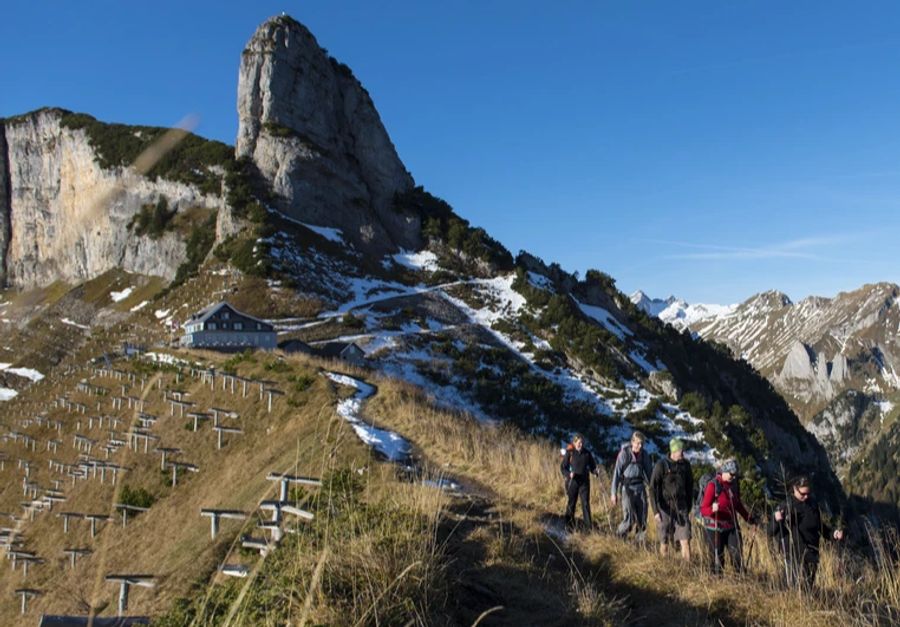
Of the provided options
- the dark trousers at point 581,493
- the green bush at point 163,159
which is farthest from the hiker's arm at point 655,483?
the green bush at point 163,159

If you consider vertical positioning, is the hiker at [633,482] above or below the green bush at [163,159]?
below

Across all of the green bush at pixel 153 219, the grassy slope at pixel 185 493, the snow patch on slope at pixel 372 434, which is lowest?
the grassy slope at pixel 185 493

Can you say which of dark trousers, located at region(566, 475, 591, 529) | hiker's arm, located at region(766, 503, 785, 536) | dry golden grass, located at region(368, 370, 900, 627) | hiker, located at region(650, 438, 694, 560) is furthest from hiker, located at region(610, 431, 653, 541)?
hiker's arm, located at region(766, 503, 785, 536)

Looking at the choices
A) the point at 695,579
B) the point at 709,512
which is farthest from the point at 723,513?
the point at 695,579

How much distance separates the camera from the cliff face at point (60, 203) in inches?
4419

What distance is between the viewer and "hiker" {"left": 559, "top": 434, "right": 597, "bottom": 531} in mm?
11166

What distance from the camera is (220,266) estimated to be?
81.3 m

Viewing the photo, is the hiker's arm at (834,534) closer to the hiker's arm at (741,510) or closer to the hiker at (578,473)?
the hiker's arm at (741,510)

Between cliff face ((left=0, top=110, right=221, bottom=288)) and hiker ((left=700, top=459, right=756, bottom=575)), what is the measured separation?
341 ft

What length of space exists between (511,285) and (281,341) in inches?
1393

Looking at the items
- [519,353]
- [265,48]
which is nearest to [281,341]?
[519,353]

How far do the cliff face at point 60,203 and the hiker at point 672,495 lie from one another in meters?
103

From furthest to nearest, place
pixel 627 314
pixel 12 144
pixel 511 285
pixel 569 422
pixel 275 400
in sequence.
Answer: pixel 12 144, pixel 627 314, pixel 511 285, pixel 569 422, pixel 275 400

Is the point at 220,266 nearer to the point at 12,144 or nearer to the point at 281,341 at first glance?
the point at 281,341
